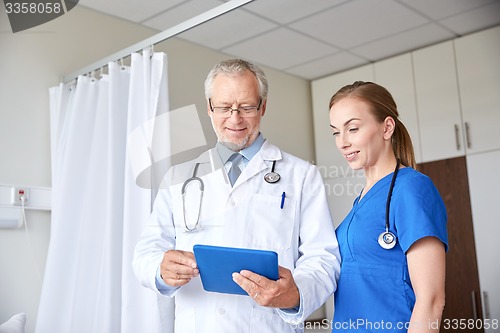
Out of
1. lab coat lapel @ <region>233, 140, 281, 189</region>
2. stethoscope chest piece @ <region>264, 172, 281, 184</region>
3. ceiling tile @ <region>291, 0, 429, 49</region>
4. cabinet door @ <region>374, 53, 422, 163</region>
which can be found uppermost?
ceiling tile @ <region>291, 0, 429, 49</region>

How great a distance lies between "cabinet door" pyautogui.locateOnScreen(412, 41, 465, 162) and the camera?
3.38 m

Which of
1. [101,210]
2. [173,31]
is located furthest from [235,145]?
[101,210]

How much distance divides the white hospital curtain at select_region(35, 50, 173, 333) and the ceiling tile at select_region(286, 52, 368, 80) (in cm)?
179

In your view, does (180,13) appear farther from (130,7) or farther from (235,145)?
(235,145)

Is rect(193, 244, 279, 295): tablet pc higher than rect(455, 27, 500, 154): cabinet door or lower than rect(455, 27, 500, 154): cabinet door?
lower

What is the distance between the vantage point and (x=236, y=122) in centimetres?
148

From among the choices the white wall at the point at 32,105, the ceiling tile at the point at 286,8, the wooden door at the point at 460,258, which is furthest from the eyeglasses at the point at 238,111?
the wooden door at the point at 460,258

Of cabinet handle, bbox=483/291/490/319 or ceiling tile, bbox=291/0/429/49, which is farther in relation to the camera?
cabinet handle, bbox=483/291/490/319

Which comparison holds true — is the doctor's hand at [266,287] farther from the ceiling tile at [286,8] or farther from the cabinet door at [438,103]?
the cabinet door at [438,103]

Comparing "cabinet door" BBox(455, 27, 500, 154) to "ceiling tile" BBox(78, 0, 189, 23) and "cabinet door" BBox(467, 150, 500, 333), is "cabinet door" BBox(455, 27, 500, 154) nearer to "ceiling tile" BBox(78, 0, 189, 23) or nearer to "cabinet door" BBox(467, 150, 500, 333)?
"cabinet door" BBox(467, 150, 500, 333)

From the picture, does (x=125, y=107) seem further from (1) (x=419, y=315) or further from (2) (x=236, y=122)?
(1) (x=419, y=315)

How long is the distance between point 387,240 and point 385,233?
2 centimetres

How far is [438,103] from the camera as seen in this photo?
345 centimetres

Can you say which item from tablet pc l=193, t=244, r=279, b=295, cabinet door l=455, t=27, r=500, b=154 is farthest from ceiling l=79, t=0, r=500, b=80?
tablet pc l=193, t=244, r=279, b=295
